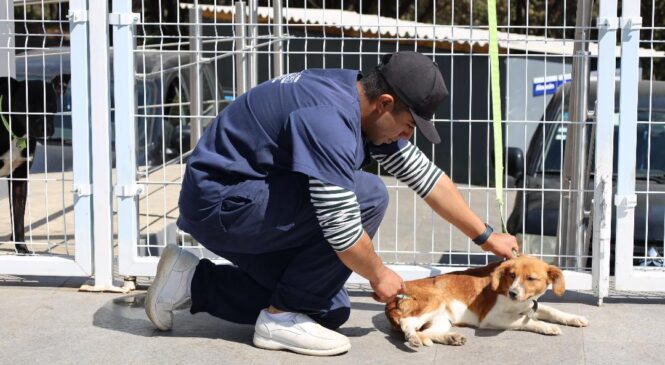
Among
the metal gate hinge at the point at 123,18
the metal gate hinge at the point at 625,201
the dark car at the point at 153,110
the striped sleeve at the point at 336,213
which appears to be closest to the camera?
the striped sleeve at the point at 336,213

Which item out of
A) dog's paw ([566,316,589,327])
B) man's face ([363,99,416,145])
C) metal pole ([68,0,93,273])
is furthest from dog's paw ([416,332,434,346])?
metal pole ([68,0,93,273])

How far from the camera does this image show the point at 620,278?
537 cm

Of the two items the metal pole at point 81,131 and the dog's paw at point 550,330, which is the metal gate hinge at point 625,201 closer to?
the dog's paw at point 550,330

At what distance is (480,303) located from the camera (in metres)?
4.90

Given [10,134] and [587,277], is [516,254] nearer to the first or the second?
[587,277]

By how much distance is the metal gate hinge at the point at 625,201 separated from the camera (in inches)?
207

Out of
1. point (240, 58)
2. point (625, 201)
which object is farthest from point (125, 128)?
point (240, 58)

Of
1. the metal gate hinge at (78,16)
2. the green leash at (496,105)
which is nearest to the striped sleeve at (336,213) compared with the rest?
the green leash at (496,105)

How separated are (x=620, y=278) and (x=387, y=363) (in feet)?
5.31

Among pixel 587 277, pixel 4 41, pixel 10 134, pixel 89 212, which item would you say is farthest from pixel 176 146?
pixel 587 277

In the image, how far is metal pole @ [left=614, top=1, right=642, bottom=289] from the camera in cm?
517

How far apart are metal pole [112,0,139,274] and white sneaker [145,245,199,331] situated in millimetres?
813

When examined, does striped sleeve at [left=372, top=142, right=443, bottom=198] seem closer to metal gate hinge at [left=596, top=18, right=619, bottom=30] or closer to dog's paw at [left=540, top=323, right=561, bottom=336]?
dog's paw at [left=540, top=323, right=561, bottom=336]

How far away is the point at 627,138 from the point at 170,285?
2513 millimetres
